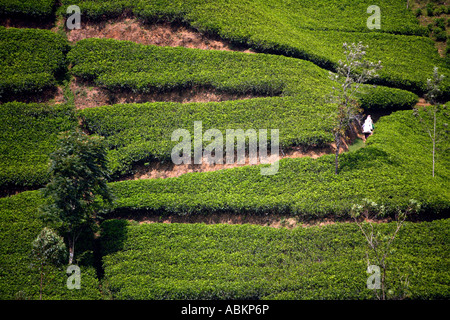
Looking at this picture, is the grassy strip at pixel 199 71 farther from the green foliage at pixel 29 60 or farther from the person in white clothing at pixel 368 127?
the person in white clothing at pixel 368 127

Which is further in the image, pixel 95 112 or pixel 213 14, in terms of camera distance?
pixel 213 14

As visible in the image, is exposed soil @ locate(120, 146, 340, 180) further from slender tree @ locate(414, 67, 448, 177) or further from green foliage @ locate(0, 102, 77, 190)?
slender tree @ locate(414, 67, 448, 177)

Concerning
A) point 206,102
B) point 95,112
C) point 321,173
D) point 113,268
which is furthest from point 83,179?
point 321,173

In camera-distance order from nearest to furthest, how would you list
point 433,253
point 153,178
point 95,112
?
point 433,253 < point 153,178 < point 95,112

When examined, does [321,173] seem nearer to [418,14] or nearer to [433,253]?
[433,253]

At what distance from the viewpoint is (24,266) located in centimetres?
2391

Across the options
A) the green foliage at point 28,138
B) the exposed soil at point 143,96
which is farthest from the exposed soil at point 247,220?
the exposed soil at point 143,96

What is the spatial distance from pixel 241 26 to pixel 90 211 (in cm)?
2304

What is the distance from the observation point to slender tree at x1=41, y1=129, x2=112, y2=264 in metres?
23.8

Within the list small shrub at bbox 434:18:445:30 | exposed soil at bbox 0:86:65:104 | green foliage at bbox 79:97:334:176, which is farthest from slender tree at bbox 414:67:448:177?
exposed soil at bbox 0:86:65:104

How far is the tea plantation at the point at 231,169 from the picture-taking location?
23.6 m

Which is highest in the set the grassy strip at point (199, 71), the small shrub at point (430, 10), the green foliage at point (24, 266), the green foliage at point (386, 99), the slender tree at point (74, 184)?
the small shrub at point (430, 10)

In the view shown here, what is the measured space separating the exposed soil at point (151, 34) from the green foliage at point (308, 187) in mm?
14879

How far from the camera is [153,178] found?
97.9 ft
